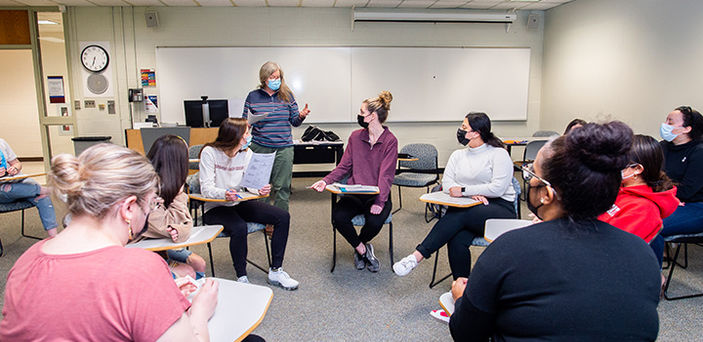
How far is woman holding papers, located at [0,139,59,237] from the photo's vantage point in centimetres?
323

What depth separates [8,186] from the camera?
324 cm

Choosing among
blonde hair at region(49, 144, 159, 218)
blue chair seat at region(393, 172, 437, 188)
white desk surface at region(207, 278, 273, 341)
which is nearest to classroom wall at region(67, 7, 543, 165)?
blue chair seat at region(393, 172, 437, 188)

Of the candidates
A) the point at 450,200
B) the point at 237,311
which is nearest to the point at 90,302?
the point at 237,311

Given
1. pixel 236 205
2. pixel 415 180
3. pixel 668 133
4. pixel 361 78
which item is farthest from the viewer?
pixel 361 78

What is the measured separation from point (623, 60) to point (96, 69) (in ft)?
24.2

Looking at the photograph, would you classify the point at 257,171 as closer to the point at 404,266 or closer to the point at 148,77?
the point at 404,266

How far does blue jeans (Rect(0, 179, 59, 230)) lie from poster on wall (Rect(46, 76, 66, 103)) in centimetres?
371

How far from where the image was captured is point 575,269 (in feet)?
2.95

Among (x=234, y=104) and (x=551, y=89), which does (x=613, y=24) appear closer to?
(x=551, y=89)

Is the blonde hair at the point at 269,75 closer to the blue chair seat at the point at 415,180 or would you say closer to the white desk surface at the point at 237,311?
the blue chair seat at the point at 415,180

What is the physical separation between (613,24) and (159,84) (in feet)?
21.2

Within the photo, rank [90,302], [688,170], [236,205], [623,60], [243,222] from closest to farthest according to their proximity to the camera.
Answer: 1. [90,302]
2. [243,222]
3. [236,205]
4. [688,170]
5. [623,60]

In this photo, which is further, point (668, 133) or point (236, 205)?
point (668, 133)

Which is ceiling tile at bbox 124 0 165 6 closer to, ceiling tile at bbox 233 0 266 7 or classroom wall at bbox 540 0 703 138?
ceiling tile at bbox 233 0 266 7
